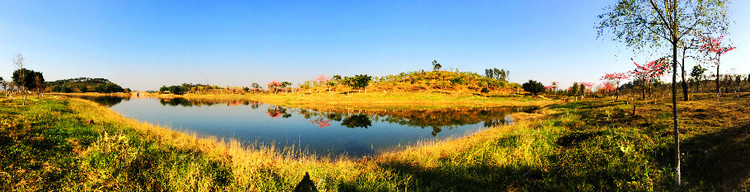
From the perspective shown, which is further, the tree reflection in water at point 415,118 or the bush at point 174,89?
the bush at point 174,89

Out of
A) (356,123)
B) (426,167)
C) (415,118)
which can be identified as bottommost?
(356,123)

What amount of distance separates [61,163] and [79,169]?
1.09m

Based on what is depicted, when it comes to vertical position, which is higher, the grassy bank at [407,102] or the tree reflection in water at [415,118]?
the grassy bank at [407,102]

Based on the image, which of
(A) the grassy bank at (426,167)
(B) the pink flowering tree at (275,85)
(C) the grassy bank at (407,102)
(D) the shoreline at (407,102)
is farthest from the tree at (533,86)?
(B) the pink flowering tree at (275,85)

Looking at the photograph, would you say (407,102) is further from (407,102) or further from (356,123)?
(356,123)

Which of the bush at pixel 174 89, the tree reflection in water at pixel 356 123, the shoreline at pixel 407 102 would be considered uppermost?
the bush at pixel 174 89

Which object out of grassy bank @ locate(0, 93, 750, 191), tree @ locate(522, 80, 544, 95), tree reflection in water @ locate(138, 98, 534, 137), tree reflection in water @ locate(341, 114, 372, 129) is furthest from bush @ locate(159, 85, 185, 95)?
tree @ locate(522, 80, 544, 95)

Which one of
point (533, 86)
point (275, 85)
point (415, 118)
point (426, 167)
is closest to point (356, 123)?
point (415, 118)

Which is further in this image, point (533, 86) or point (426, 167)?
point (533, 86)

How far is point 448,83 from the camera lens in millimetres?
130625

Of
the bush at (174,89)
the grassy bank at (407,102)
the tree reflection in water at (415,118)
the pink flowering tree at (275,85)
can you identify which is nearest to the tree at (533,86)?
the grassy bank at (407,102)

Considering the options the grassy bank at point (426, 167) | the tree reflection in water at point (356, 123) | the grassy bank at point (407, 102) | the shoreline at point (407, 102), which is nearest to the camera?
the grassy bank at point (426, 167)

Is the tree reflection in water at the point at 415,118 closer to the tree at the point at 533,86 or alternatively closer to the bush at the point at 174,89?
the tree at the point at 533,86

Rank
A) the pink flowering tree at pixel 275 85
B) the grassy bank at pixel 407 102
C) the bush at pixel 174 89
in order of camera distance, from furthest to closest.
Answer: the bush at pixel 174 89 → the pink flowering tree at pixel 275 85 → the grassy bank at pixel 407 102
